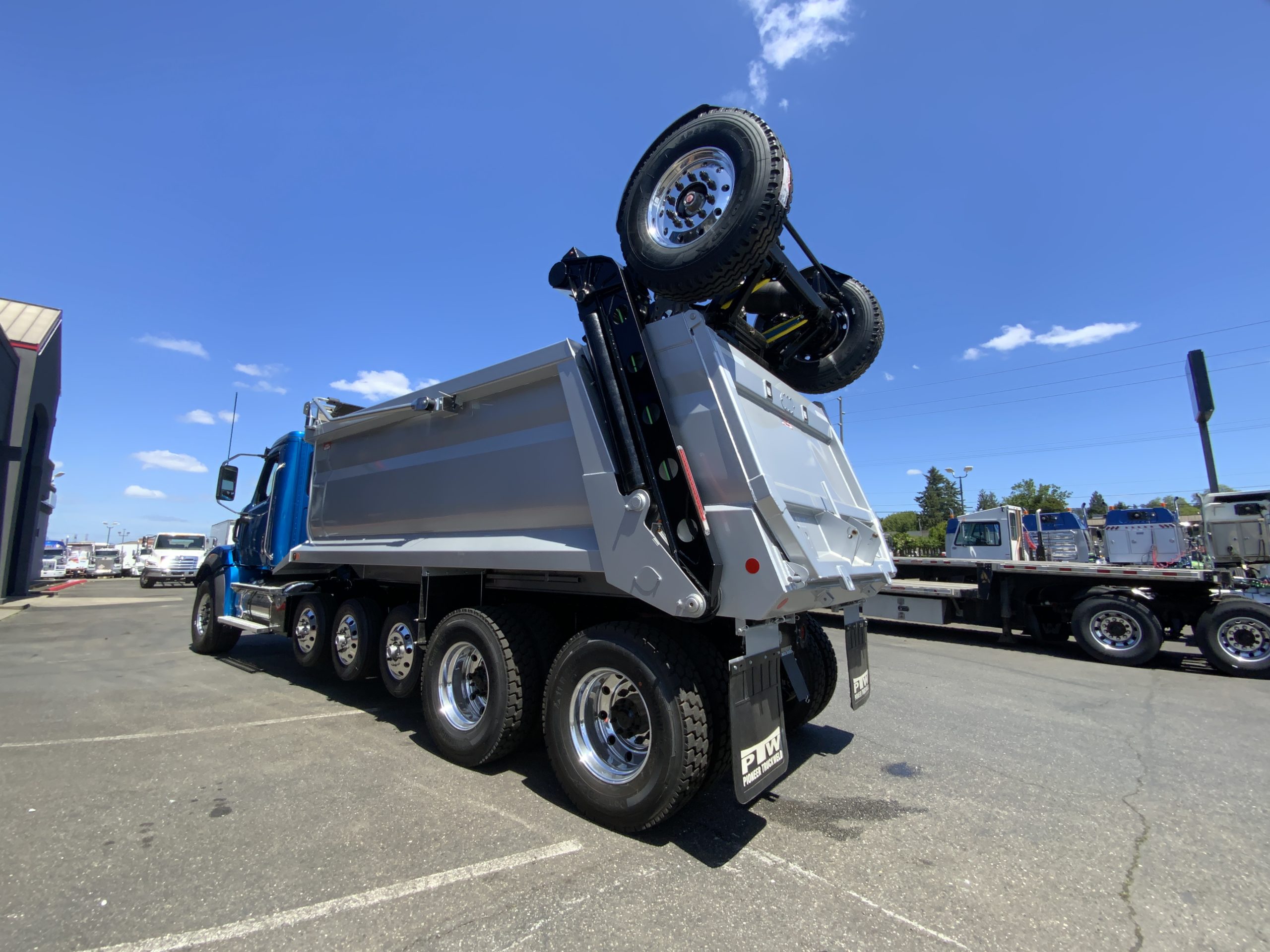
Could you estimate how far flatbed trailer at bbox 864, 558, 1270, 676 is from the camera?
8.27 m

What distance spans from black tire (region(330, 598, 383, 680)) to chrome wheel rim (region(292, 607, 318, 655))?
0.28 metres

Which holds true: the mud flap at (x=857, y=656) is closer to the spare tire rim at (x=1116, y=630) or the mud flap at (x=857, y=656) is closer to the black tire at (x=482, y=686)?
the black tire at (x=482, y=686)

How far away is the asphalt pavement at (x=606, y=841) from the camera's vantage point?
246 cm

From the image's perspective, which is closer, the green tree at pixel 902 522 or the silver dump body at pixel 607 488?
the silver dump body at pixel 607 488

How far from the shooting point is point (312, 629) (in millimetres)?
6500

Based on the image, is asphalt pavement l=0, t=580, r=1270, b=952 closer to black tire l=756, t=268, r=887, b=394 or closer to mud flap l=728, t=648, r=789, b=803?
mud flap l=728, t=648, r=789, b=803

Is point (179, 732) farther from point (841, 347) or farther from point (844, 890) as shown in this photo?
point (841, 347)

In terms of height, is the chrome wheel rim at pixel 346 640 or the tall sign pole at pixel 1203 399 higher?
the tall sign pole at pixel 1203 399

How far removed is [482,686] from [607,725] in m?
1.29

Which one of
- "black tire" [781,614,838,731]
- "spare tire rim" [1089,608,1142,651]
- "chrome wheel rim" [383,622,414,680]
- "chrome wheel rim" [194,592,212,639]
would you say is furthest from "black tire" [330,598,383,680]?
"spare tire rim" [1089,608,1142,651]

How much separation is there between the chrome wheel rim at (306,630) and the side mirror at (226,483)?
2.76m

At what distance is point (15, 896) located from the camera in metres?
2.60

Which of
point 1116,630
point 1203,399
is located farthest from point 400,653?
point 1203,399

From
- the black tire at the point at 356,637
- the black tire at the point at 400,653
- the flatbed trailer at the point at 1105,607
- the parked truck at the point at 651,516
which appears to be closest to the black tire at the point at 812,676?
the parked truck at the point at 651,516
